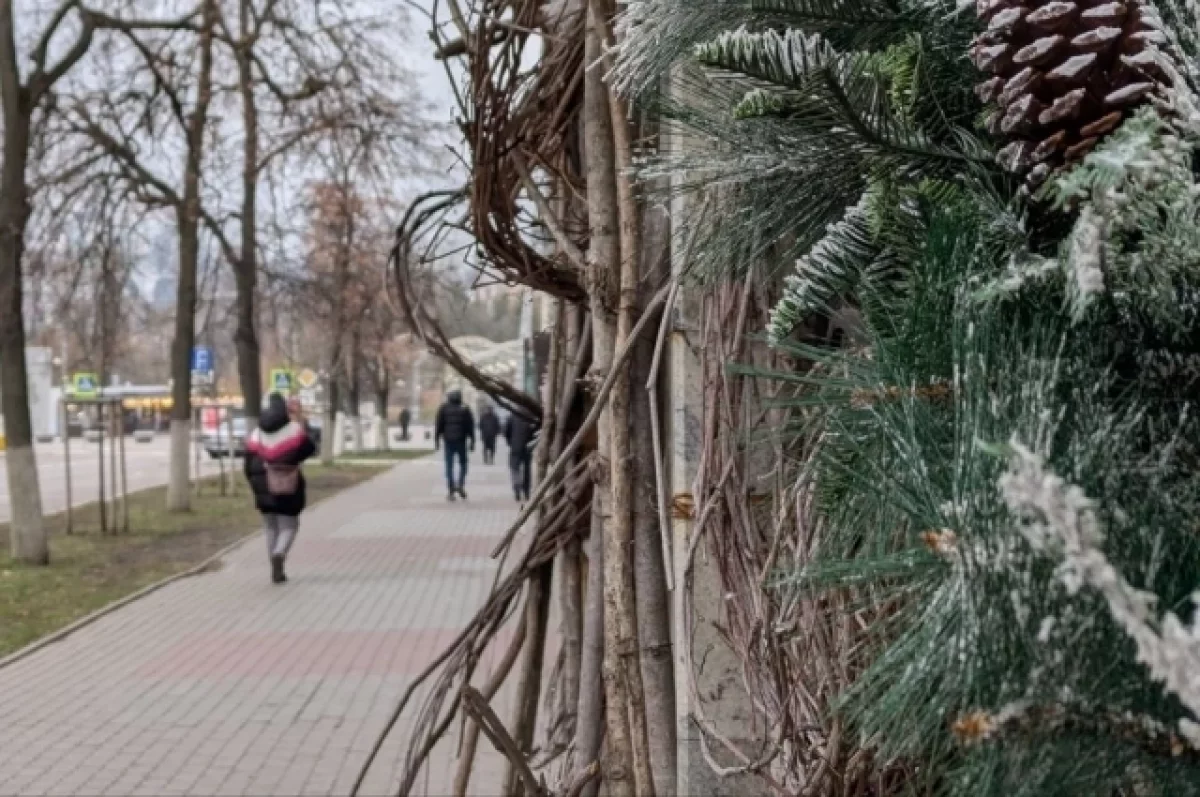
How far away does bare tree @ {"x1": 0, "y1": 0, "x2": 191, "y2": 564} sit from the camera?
Result: 43.6 feet

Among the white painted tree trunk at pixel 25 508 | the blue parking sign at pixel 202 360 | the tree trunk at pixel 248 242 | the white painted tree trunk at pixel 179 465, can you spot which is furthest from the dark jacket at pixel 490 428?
the white painted tree trunk at pixel 25 508

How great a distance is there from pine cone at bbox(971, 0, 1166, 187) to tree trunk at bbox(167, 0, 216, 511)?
18573 mm

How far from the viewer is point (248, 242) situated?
21312mm

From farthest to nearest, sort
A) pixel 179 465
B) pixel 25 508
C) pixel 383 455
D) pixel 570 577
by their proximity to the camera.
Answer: pixel 383 455 < pixel 179 465 < pixel 25 508 < pixel 570 577

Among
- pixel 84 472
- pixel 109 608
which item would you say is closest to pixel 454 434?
pixel 109 608

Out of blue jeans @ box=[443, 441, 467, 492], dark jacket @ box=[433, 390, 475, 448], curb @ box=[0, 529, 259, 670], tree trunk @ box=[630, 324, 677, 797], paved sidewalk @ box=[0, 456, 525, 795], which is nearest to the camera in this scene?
tree trunk @ box=[630, 324, 677, 797]

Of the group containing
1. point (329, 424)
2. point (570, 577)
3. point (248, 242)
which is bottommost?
point (329, 424)

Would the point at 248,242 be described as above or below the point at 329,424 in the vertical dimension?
above

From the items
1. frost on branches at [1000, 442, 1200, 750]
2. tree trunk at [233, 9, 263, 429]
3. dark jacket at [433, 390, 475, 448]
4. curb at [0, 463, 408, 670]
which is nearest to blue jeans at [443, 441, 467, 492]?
dark jacket at [433, 390, 475, 448]

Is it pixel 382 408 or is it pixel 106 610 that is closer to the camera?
pixel 106 610

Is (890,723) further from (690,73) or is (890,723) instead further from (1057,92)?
(690,73)

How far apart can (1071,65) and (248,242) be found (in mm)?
21581

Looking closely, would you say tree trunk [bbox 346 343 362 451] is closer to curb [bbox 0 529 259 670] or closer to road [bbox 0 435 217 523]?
road [bbox 0 435 217 523]

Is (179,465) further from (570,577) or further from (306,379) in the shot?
(570,577)
